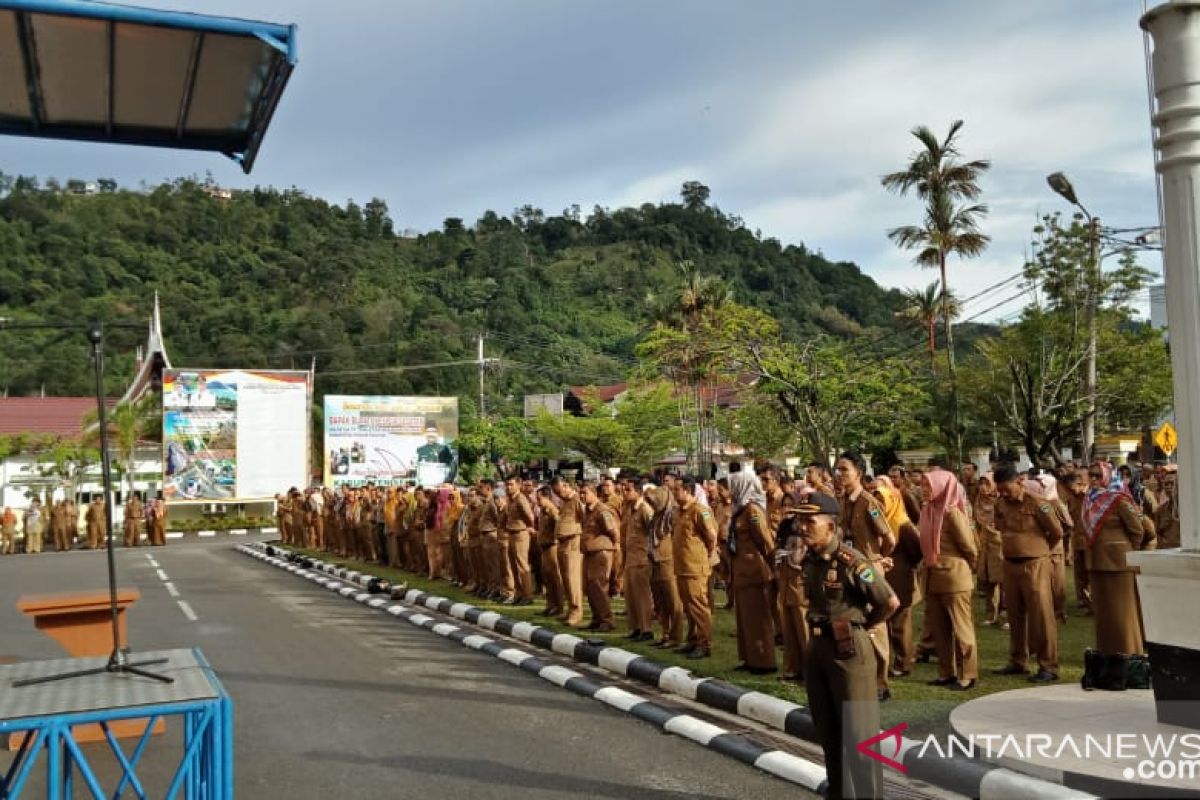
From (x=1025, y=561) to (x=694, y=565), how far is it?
2993mm

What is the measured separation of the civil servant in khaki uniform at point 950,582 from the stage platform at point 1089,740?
1.23m

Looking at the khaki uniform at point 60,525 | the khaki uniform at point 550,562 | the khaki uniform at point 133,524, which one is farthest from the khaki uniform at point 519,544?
the khaki uniform at point 60,525

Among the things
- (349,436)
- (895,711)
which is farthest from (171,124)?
(349,436)

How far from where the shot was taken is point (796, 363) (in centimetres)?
2578

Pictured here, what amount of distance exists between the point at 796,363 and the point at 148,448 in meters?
34.8

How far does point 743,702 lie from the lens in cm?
779

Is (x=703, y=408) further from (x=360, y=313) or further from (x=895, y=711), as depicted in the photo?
(x=360, y=313)

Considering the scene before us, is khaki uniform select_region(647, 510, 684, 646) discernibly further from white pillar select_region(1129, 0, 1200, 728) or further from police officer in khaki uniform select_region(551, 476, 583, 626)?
white pillar select_region(1129, 0, 1200, 728)

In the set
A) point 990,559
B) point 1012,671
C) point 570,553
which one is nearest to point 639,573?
point 570,553

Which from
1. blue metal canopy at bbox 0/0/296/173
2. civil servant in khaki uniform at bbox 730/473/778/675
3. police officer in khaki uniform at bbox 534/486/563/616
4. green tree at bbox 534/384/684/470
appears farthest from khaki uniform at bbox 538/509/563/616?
green tree at bbox 534/384/684/470

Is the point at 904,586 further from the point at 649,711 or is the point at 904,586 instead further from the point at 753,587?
the point at 649,711

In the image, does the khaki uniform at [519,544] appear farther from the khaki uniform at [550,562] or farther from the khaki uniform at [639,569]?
the khaki uniform at [639,569]

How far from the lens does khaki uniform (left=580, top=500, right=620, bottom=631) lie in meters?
12.1

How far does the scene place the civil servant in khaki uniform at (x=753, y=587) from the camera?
9.07 metres
